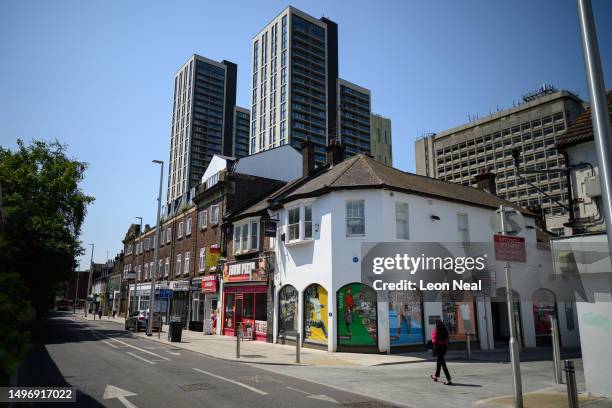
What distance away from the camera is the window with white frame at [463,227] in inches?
902

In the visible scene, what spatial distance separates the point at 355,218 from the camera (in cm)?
1995

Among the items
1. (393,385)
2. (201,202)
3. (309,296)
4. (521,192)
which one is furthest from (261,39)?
(393,385)

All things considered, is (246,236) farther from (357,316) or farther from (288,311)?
(357,316)

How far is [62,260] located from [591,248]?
30550 mm

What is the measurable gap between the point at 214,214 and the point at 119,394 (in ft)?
77.2

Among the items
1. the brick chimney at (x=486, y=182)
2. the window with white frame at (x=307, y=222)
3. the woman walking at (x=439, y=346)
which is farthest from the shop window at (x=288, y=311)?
the brick chimney at (x=486, y=182)

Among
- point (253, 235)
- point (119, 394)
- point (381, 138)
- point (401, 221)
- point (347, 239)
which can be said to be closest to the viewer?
point (119, 394)

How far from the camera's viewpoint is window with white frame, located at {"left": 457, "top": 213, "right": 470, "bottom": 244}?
22.9 m

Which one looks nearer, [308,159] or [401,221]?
[401,221]

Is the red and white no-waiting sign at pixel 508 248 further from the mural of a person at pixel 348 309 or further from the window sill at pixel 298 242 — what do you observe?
the window sill at pixel 298 242

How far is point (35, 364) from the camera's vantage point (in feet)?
43.9

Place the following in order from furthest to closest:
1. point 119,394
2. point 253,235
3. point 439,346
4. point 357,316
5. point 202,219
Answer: point 202,219, point 253,235, point 357,316, point 439,346, point 119,394

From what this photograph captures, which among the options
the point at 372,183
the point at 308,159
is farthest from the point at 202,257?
the point at 372,183

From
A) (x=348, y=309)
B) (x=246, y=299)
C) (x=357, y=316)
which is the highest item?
(x=246, y=299)
